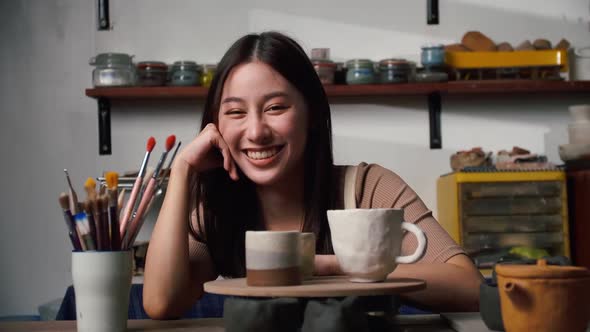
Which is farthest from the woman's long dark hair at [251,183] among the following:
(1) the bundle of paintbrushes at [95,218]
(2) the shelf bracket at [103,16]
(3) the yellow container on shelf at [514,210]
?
(2) the shelf bracket at [103,16]

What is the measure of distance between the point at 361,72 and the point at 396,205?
69.1 inches

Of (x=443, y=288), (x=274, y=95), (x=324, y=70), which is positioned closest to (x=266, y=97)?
(x=274, y=95)

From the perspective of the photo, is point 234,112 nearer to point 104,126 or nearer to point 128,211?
point 128,211

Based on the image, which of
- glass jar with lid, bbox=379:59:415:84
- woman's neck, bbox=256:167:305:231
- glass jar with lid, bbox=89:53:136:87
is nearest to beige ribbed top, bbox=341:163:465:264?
woman's neck, bbox=256:167:305:231

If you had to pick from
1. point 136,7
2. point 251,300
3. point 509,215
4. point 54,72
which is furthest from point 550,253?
point 251,300

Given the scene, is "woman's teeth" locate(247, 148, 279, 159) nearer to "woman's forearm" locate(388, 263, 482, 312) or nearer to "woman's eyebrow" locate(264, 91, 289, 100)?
"woman's eyebrow" locate(264, 91, 289, 100)

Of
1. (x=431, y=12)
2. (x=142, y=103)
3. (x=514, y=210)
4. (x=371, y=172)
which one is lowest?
(x=514, y=210)

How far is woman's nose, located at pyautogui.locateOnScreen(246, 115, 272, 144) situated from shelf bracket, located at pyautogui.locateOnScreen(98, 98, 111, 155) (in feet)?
6.95

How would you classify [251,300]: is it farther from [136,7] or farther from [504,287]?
[136,7]

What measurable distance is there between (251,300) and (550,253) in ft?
8.30

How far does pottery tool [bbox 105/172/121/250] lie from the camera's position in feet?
3.33

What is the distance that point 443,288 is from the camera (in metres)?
1.21

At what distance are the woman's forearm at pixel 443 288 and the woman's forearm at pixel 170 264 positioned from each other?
0.36 metres

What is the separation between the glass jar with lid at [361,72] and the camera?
3.20 m
